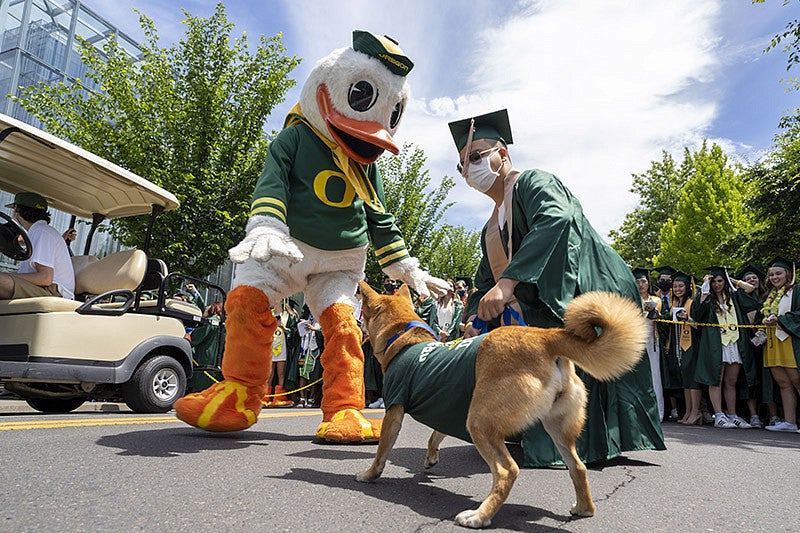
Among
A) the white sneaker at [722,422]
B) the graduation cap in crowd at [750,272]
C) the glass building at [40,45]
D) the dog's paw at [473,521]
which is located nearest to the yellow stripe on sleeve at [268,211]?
the dog's paw at [473,521]

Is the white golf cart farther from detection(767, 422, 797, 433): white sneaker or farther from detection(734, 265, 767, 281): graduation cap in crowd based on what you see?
detection(734, 265, 767, 281): graduation cap in crowd

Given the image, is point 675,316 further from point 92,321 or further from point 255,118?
point 255,118

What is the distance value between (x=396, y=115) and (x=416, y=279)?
4.33 ft

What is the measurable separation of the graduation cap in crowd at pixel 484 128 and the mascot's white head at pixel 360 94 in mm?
499

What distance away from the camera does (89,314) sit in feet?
16.1

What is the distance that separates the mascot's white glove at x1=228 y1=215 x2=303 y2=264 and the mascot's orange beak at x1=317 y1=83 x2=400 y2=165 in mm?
897

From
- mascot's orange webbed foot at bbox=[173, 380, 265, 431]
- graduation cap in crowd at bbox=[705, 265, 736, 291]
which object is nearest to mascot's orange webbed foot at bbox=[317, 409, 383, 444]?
mascot's orange webbed foot at bbox=[173, 380, 265, 431]

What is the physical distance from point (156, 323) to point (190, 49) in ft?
32.9

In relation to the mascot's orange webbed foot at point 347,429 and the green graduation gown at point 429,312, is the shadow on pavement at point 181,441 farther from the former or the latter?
the green graduation gown at point 429,312

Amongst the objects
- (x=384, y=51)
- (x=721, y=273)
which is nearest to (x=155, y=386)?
(x=384, y=51)

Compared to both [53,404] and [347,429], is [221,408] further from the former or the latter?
[53,404]

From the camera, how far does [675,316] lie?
806cm

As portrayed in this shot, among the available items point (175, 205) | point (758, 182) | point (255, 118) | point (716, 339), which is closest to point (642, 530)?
point (175, 205)

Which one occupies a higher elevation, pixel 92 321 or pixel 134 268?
pixel 134 268
